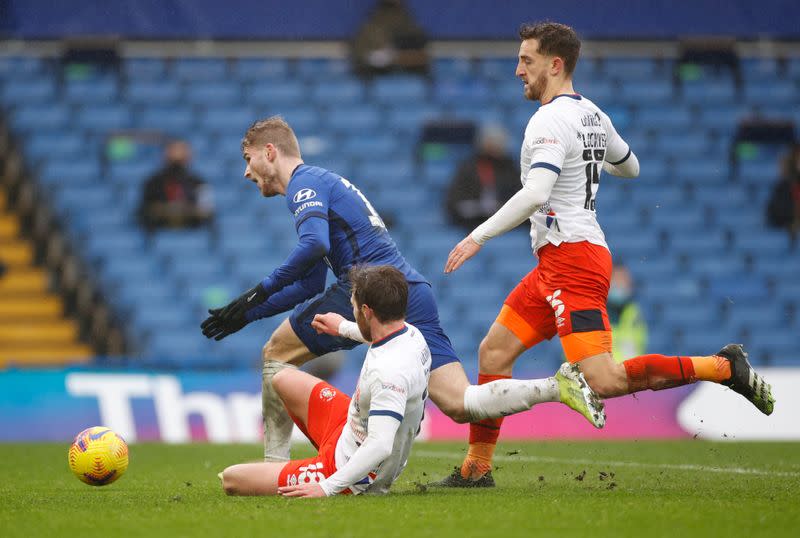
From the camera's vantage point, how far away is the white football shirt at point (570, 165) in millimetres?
6859

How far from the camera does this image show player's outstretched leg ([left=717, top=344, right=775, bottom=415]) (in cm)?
668

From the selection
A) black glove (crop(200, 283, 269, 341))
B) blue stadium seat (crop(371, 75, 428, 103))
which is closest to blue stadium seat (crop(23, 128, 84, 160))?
blue stadium seat (crop(371, 75, 428, 103))

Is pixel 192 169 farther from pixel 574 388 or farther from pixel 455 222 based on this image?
pixel 574 388

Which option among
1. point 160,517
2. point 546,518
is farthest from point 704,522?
point 160,517

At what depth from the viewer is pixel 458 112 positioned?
18469 millimetres

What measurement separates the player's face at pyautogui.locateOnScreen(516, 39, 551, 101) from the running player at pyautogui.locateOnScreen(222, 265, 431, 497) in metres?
1.61

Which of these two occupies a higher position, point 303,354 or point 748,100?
point 748,100

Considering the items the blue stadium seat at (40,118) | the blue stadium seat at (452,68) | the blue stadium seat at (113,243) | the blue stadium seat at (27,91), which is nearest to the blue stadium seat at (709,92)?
the blue stadium seat at (452,68)

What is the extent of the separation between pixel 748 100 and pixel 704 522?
48.6 ft

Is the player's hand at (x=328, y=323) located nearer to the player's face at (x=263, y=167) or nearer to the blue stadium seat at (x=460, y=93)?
the player's face at (x=263, y=167)

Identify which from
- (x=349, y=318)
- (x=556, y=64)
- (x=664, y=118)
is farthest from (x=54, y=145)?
(x=556, y=64)

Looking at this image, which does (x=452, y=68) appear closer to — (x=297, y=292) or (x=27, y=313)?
(x=27, y=313)

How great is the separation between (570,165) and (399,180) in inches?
434

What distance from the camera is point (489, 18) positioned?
61.1 ft
